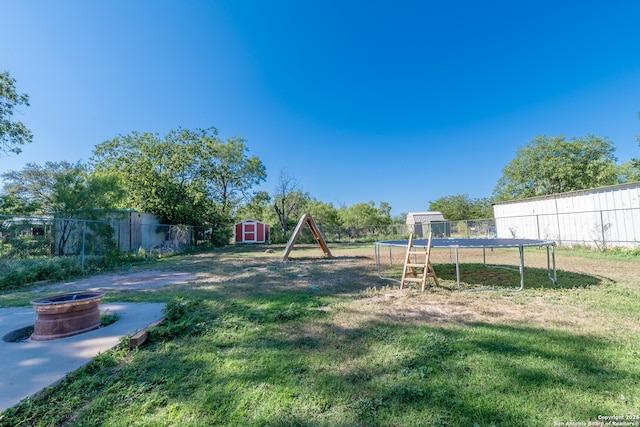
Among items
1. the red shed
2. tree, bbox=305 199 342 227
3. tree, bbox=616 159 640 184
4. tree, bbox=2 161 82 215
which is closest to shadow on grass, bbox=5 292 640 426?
the red shed

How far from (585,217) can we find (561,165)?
1909 centimetres

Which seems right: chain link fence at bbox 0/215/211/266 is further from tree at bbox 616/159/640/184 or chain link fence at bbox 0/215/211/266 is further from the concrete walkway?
tree at bbox 616/159/640/184

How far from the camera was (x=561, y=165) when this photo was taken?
86.1 ft

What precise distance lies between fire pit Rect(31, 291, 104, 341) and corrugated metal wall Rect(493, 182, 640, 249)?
16775 millimetres

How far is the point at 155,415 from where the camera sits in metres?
1.83

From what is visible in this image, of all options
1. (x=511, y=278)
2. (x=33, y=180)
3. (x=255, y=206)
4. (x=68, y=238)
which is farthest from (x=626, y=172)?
(x=33, y=180)

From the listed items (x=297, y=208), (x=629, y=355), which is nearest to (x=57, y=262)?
(x=629, y=355)

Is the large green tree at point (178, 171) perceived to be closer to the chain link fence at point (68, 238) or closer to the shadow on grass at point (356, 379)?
the chain link fence at point (68, 238)

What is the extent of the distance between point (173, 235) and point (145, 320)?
1641 cm

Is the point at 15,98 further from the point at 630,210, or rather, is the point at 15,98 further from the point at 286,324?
the point at 630,210

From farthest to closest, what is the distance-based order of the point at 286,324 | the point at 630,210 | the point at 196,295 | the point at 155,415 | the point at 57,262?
the point at 630,210 → the point at 57,262 → the point at 196,295 → the point at 286,324 → the point at 155,415

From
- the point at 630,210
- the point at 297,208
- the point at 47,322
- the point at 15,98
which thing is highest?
the point at 15,98

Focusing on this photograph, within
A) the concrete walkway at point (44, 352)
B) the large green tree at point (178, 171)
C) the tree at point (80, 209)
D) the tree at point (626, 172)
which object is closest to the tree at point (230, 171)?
the large green tree at point (178, 171)

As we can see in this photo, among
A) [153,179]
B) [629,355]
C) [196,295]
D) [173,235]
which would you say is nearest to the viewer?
[629,355]
